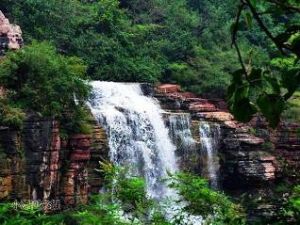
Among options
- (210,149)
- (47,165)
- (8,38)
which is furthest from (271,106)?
(210,149)

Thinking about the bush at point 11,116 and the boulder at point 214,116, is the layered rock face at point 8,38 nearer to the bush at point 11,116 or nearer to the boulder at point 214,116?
the bush at point 11,116

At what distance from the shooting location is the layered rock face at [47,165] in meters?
13.1

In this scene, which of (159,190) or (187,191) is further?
(159,190)

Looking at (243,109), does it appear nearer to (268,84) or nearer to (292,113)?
(268,84)

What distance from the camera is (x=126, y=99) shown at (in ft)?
59.4

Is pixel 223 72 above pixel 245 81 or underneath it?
above

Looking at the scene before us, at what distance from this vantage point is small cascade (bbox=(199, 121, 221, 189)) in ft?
58.7

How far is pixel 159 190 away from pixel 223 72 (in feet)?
24.3

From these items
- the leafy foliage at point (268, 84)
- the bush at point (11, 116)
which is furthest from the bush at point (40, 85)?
the leafy foliage at point (268, 84)

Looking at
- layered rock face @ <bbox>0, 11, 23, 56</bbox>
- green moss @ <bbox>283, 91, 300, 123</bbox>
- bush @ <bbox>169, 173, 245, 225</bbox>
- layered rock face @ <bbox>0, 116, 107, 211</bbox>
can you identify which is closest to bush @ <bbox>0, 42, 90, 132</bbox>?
layered rock face @ <bbox>0, 116, 107, 211</bbox>

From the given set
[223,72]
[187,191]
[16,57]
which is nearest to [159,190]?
[16,57]

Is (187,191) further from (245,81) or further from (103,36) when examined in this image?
(103,36)

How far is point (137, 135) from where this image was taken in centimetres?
1684

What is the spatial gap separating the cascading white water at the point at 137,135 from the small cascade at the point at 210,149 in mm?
1246
